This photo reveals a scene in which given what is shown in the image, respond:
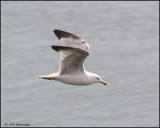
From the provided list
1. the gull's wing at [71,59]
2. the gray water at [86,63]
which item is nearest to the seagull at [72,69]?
the gull's wing at [71,59]

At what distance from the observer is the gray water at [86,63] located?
3148cm

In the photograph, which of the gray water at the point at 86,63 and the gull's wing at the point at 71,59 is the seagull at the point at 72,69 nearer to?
the gull's wing at the point at 71,59

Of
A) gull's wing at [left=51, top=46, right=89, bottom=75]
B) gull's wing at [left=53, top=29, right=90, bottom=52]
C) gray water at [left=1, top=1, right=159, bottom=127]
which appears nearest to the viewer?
gull's wing at [left=51, top=46, right=89, bottom=75]

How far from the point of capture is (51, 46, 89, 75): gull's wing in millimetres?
15077

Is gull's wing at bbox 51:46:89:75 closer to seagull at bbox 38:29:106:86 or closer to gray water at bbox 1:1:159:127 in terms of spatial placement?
seagull at bbox 38:29:106:86

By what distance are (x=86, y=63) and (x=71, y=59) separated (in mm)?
18946

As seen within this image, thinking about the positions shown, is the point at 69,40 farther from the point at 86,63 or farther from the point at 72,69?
the point at 86,63

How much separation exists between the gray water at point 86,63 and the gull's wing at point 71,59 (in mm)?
14519

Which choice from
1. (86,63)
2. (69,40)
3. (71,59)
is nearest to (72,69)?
(71,59)

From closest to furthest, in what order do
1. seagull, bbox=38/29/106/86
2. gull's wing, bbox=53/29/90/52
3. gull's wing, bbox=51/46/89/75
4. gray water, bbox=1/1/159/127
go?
gull's wing, bbox=51/46/89/75 → seagull, bbox=38/29/106/86 → gull's wing, bbox=53/29/90/52 → gray water, bbox=1/1/159/127

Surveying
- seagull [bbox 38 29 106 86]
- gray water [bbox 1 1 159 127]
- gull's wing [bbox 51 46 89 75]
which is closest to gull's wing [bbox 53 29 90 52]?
seagull [bbox 38 29 106 86]

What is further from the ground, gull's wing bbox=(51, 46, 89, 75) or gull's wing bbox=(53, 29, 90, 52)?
gull's wing bbox=(53, 29, 90, 52)

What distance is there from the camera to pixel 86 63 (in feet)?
113

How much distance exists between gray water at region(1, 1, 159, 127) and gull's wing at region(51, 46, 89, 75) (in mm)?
14519
